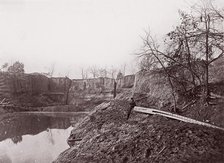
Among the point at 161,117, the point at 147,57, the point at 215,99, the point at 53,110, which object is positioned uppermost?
the point at 147,57

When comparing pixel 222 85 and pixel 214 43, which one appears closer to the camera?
pixel 214 43

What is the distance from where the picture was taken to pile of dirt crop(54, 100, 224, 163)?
916 centimetres

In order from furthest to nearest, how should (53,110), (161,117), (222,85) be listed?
(53,110)
(222,85)
(161,117)

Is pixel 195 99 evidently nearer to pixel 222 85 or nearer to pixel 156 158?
pixel 222 85

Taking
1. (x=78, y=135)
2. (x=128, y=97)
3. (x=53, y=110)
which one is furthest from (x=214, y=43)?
(x=53, y=110)

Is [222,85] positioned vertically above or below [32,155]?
above

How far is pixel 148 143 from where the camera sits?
10609mm

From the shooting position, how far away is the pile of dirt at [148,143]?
916 centimetres

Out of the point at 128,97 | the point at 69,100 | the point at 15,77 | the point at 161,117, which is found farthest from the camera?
the point at 69,100

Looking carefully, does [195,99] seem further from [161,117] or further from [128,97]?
[128,97]

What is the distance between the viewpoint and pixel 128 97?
2064 cm

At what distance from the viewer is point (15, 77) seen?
211 feet

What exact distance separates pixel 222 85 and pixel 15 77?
193ft

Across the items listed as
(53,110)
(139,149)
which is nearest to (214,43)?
(139,149)
